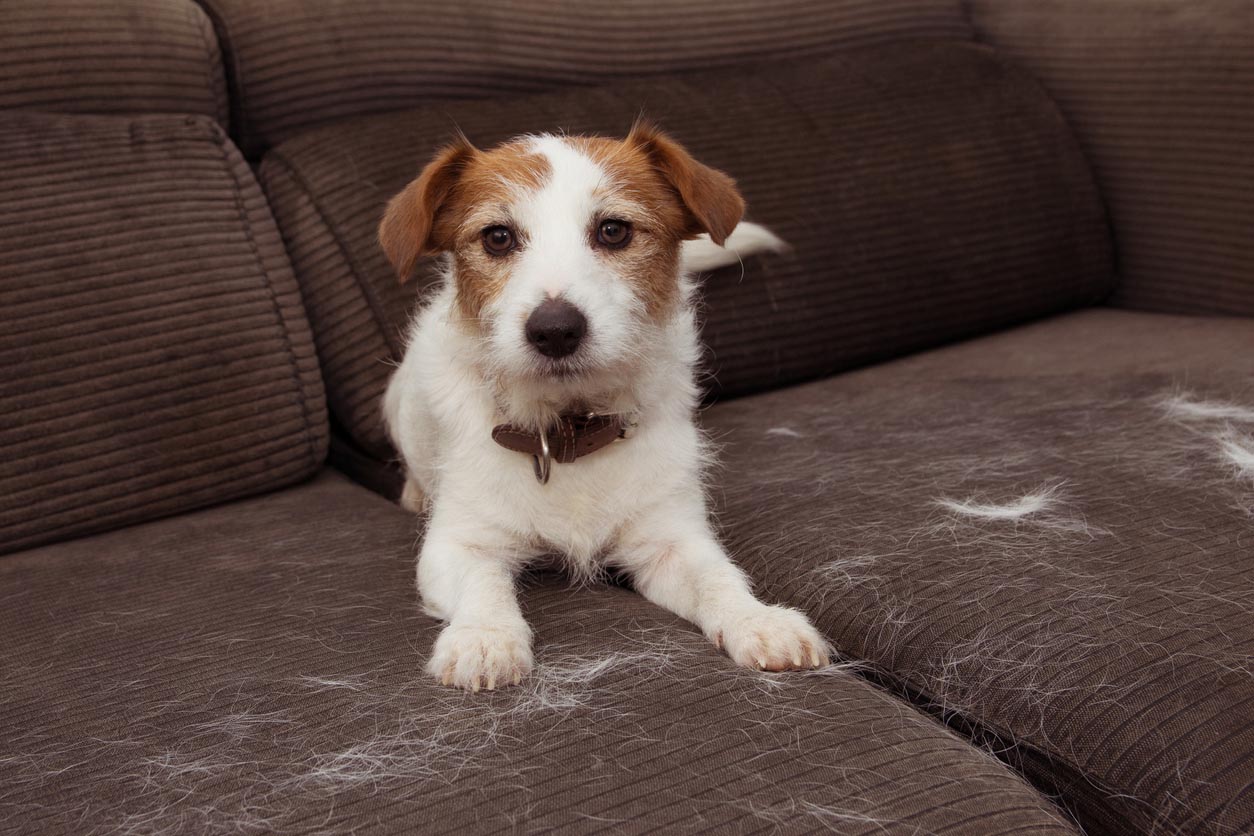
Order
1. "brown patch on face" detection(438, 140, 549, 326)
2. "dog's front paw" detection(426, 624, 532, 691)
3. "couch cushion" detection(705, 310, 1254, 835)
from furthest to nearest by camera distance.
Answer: "brown patch on face" detection(438, 140, 549, 326), "dog's front paw" detection(426, 624, 532, 691), "couch cushion" detection(705, 310, 1254, 835)

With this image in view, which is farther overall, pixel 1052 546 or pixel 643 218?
pixel 643 218

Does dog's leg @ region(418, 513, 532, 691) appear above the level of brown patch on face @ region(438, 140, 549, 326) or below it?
below

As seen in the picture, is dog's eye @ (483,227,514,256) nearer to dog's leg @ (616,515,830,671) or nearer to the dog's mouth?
the dog's mouth

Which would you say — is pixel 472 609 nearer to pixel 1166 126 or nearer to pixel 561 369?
pixel 561 369

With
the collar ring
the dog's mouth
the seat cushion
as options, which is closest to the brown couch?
the seat cushion

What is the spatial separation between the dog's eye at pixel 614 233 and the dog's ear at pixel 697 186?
9cm

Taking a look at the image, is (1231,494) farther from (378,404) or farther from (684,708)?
(378,404)

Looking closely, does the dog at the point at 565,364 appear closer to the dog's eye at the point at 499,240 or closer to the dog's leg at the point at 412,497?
the dog's eye at the point at 499,240

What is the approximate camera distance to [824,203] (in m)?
2.21

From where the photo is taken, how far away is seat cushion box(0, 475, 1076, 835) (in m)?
0.92

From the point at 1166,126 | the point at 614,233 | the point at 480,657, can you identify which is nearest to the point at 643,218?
the point at 614,233

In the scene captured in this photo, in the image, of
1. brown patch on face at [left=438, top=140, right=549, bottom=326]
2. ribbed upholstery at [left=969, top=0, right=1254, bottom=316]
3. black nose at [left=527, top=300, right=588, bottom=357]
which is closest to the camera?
black nose at [left=527, top=300, right=588, bottom=357]

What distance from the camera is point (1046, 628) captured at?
3.80 ft

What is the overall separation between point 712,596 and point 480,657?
30cm
